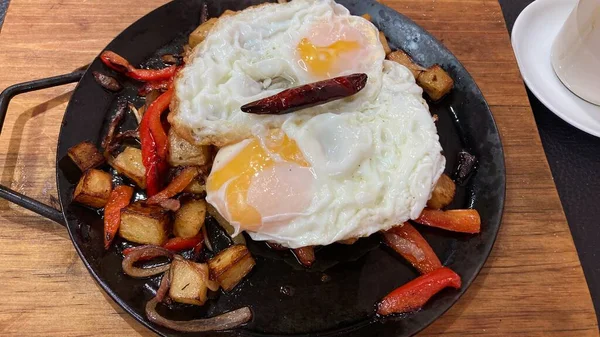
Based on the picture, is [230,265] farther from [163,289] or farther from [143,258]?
[143,258]

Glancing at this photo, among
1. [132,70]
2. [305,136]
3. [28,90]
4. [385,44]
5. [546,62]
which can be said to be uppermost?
[28,90]

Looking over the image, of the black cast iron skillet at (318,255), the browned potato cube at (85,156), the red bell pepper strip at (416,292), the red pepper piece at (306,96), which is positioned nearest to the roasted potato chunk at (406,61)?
the black cast iron skillet at (318,255)

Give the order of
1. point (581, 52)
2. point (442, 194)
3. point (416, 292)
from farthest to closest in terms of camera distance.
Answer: point (581, 52) → point (442, 194) → point (416, 292)

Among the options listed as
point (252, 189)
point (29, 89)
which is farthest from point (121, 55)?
point (252, 189)

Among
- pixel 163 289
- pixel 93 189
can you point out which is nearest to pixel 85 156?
pixel 93 189

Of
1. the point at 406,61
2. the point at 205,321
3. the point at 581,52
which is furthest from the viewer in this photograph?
the point at 581,52

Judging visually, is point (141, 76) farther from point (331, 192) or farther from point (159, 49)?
point (331, 192)

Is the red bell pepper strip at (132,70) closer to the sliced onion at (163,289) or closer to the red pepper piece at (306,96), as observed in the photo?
the red pepper piece at (306,96)
